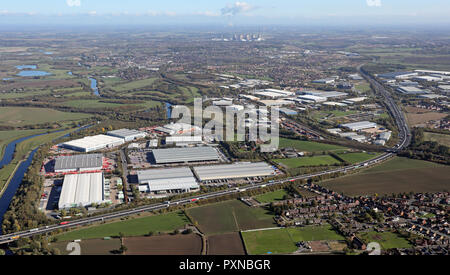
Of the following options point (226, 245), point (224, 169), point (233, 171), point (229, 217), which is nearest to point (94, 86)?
point (224, 169)

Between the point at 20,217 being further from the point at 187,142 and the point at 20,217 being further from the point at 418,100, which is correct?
the point at 418,100

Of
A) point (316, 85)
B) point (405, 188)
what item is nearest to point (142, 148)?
point (405, 188)

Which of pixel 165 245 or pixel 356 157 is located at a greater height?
pixel 356 157

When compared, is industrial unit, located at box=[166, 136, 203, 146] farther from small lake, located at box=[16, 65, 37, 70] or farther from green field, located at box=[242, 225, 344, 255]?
small lake, located at box=[16, 65, 37, 70]

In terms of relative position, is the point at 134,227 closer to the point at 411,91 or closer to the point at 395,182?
the point at 395,182

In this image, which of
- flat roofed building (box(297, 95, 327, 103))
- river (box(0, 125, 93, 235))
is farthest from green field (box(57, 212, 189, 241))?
flat roofed building (box(297, 95, 327, 103))

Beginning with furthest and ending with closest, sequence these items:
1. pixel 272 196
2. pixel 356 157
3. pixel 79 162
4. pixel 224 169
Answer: pixel 356 157, pixel 79 162, pixel 224 169, pixel 272 196
